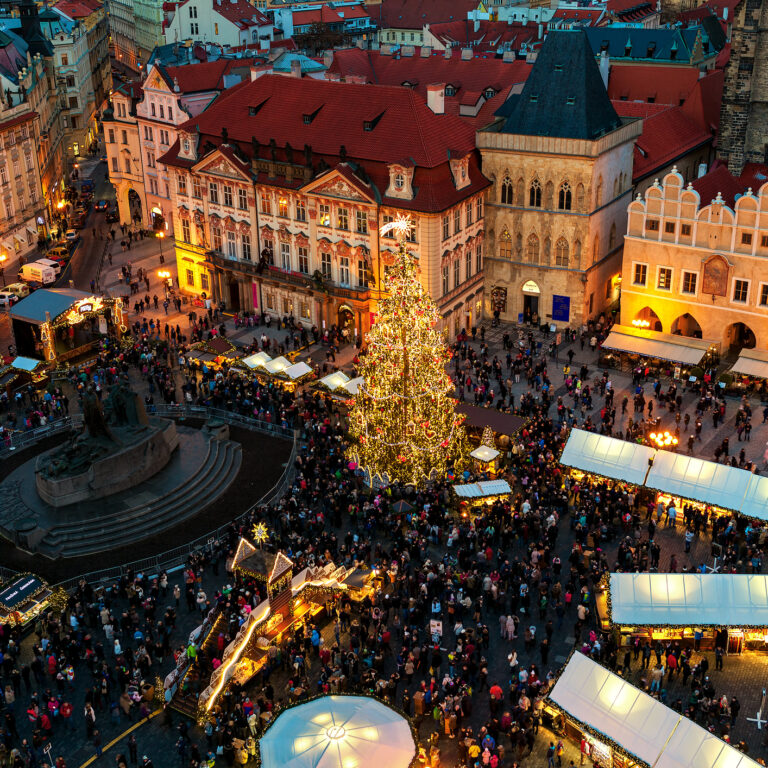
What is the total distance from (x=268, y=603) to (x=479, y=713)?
918 centimetres

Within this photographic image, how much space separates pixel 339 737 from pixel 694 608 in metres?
16.0

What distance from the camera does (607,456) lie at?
50.8m

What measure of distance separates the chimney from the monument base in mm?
33079

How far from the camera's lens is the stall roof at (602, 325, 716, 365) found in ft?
208

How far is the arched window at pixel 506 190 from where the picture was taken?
70312mm

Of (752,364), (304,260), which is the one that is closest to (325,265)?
(304,260)

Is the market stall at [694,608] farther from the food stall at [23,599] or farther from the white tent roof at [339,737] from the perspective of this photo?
the food stall at [23,599]

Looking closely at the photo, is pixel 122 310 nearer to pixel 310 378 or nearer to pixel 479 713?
pixel 310 378

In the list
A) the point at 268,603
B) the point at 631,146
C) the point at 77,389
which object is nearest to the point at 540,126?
the point at 631,146

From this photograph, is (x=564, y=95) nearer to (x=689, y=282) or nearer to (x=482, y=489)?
(x=689, y=282)

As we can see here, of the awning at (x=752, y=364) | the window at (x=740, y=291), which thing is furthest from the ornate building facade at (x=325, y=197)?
the awning at (x=752, y=364)

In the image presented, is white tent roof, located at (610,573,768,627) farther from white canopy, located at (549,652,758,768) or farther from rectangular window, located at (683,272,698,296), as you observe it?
rectangular window, located at (683,272,698,296)

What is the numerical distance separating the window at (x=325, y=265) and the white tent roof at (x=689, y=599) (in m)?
36.6

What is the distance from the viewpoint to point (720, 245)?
210ft
